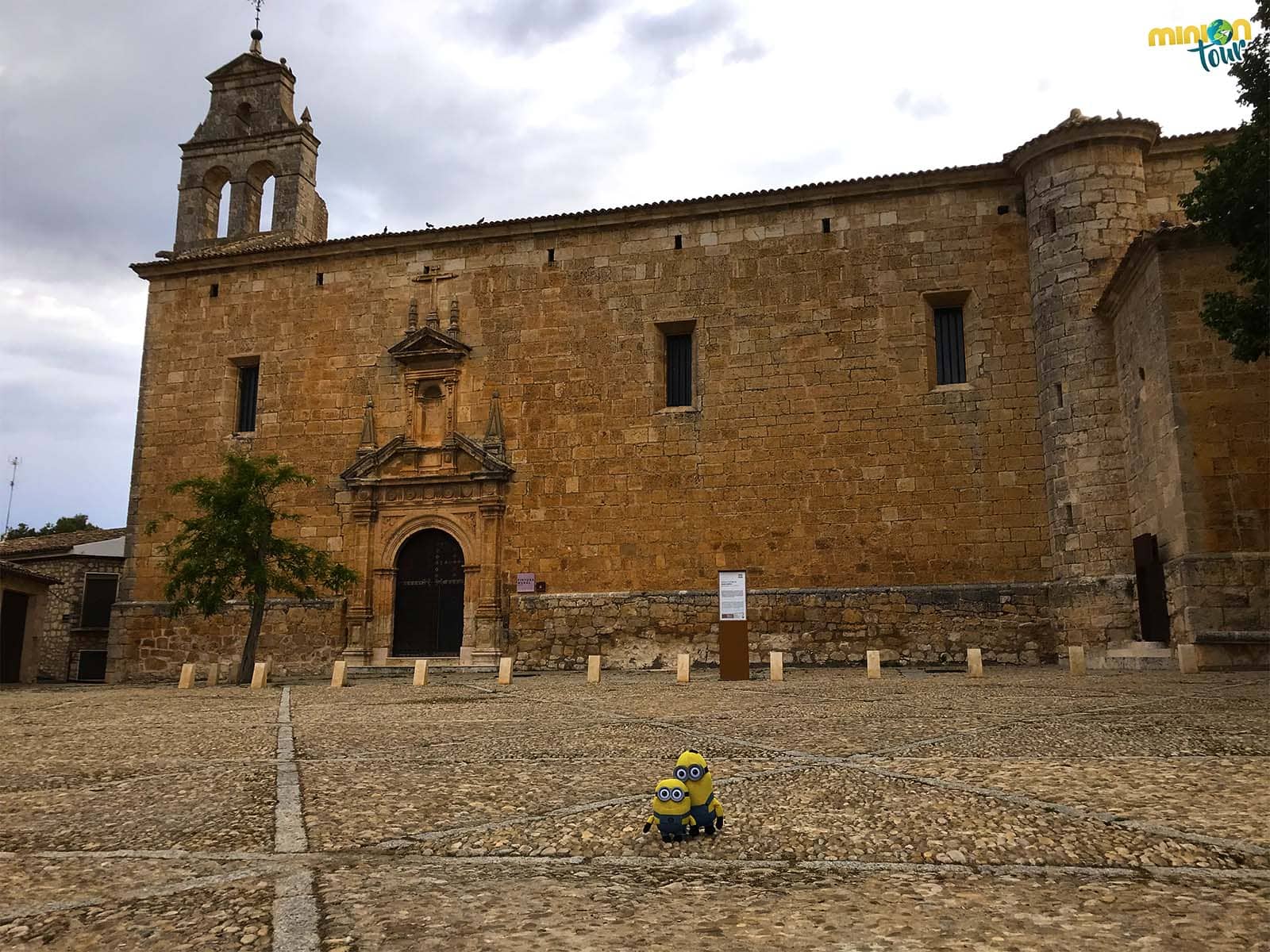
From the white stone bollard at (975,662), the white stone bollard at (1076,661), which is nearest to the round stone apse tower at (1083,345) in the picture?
the white stone bollard at (1076,661)

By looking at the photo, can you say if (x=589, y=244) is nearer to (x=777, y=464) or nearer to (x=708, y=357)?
(x=708, y=357)

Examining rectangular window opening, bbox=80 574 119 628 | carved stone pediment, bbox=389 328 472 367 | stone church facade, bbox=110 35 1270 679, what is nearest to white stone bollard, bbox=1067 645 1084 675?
stone church facade, bbox=110 35 1270 679

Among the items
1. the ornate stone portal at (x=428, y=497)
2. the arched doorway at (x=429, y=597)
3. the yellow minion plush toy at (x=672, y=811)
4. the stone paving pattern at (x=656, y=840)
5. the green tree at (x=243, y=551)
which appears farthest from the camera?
the arched doorway at (x=429, y=597)

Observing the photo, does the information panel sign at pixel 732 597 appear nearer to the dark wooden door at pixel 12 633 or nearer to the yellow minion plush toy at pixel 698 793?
the yellow minion plush toy at pixel 698 793

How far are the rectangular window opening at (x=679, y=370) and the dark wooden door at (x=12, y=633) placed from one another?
1451 centimetres

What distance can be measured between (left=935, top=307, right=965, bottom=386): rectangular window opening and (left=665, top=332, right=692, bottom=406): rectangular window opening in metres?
4.29

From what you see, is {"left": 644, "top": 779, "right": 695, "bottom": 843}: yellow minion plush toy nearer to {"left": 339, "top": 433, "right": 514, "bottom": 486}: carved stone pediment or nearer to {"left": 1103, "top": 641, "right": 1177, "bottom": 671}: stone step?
{"left": 1103, "top": 641, "right": 1177, "bottom": 671}: stone step

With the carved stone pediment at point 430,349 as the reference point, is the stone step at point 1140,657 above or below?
below

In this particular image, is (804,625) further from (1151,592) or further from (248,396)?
(248,396)

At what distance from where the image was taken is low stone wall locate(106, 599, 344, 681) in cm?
1780

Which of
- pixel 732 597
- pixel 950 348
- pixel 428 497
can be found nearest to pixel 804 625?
pixel 732 597

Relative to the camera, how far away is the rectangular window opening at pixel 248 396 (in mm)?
19422

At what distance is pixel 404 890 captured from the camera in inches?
97.1

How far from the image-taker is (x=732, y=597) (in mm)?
13086
